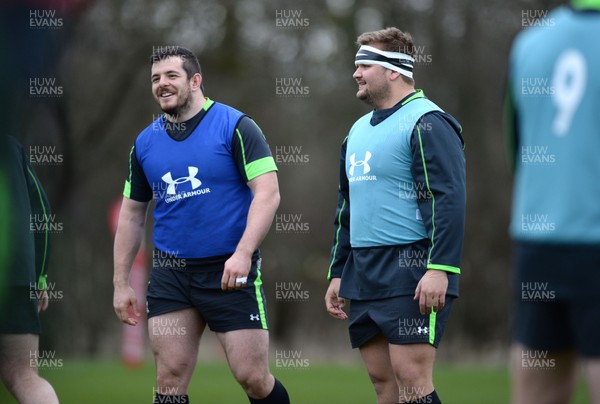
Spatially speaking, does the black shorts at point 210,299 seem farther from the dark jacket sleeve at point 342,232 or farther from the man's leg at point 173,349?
the dark jacket sleeve at point 342,232

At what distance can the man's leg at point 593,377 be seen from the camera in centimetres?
320

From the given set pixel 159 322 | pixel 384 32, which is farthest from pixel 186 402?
pixel 384 32

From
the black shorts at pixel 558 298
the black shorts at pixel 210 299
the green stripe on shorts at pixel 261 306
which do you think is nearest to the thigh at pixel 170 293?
the black shorts at pixel 210 299

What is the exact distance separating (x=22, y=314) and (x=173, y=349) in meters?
0.92

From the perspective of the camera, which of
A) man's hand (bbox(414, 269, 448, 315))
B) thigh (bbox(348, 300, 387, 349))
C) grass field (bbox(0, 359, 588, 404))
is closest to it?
man's hand (bbox(414, 269, 448, 315))

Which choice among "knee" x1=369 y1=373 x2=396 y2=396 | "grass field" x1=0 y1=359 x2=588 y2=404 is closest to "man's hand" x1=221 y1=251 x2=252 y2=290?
"knee" x1=369 y1=373 x2=396 y2=396

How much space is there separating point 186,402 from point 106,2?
48.8ft

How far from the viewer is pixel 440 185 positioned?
5418mm

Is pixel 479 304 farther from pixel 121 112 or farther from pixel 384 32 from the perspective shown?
pixel 384 32

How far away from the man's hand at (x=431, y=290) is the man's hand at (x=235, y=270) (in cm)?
106

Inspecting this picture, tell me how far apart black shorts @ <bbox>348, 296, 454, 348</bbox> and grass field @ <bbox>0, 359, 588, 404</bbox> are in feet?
13.4

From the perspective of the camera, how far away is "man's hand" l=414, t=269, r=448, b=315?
5312mm

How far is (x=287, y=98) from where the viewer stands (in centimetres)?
2236

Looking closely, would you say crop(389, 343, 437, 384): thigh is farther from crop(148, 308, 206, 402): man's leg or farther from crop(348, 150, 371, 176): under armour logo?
crop(148, 308, 206, 402): man's leg
